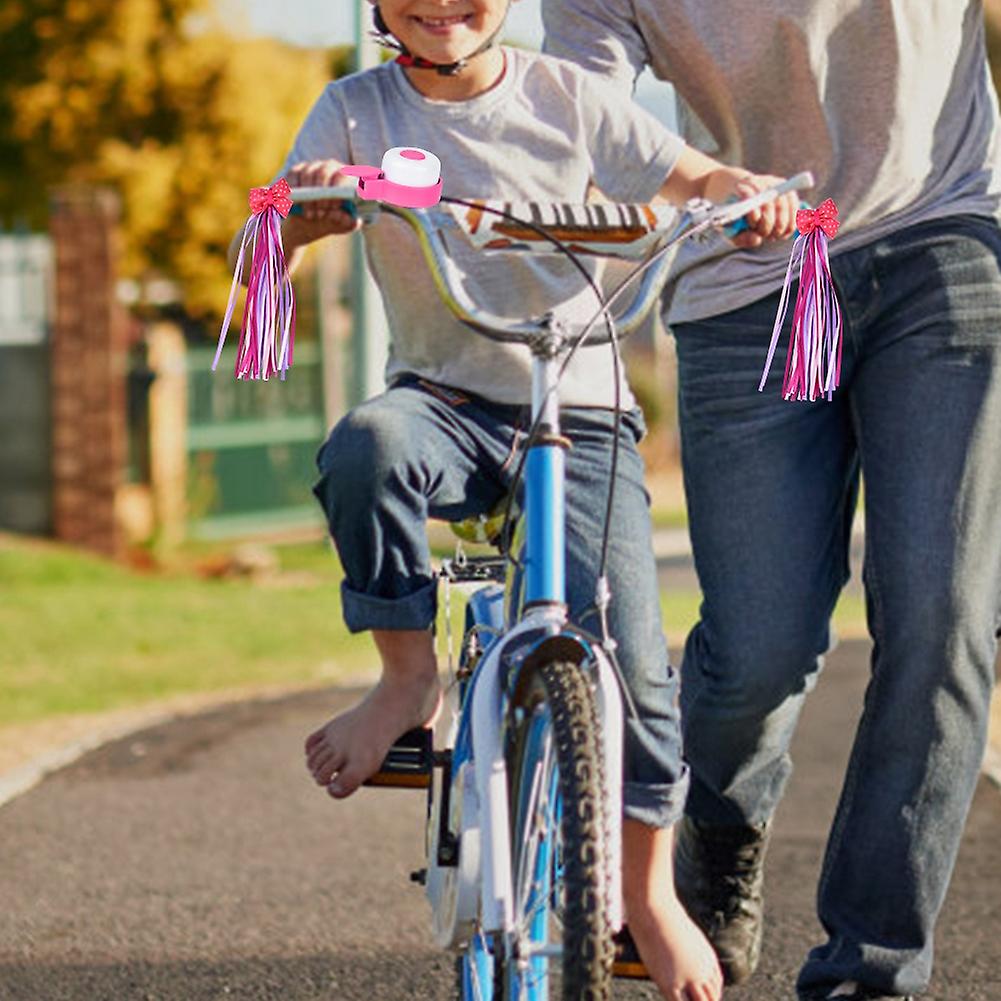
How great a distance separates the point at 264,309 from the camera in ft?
12.9

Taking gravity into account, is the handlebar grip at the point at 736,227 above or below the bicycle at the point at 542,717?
above

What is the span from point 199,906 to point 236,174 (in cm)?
1712

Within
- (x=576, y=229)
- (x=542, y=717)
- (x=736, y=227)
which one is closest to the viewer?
(x=542, y=717)

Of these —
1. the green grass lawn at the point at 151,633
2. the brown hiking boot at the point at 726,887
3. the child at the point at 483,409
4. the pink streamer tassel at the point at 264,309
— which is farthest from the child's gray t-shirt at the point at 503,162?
the green grass lawn at the point at 151,633

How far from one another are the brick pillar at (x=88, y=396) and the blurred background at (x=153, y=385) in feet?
0.04

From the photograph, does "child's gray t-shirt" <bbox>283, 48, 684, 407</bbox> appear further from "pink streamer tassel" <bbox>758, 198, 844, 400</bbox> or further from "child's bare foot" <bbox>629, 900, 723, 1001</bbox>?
"child's bare foot" <bbox>629, 900, 723, 1001</bbox>

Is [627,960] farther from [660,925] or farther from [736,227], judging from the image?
[736,227]

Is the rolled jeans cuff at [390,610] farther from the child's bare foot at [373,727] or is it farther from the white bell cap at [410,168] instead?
the white bell cap at [410,168]

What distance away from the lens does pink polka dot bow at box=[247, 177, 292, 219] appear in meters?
3.76

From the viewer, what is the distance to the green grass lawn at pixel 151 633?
10500 millimetres

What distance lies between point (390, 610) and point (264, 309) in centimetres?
50

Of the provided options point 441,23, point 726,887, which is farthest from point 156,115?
point 441,23

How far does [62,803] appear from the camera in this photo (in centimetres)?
751

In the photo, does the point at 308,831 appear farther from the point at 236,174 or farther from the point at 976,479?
the point at 236,174
